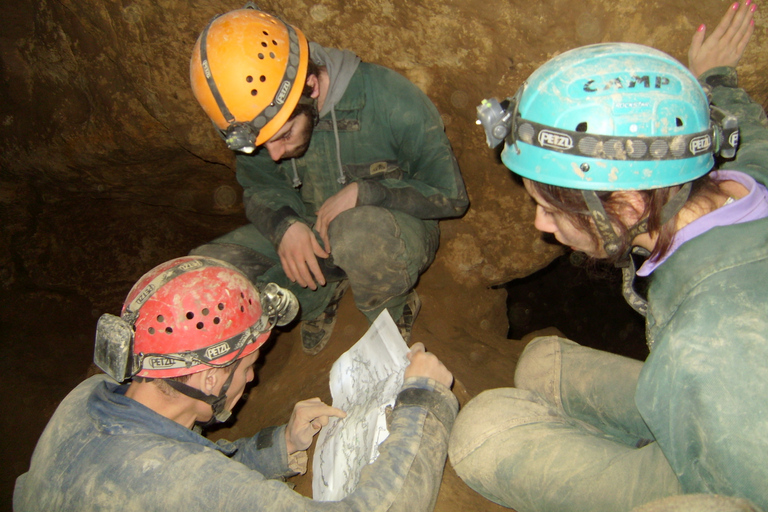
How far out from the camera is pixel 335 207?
2.52m

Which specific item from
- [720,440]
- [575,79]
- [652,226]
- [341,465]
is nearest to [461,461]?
[341,465]

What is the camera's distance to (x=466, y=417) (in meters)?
1.73

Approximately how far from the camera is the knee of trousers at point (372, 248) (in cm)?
236

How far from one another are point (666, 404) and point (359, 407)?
126 cm

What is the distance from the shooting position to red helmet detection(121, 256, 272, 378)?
5.75 feet

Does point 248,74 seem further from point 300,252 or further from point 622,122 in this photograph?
point 622,122

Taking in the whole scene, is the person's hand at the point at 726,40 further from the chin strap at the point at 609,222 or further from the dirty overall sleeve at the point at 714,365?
the dirty overall sleeve at the point at 714,365

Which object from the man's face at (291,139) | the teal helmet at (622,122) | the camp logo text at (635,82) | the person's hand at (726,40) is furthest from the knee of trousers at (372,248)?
the person's hand at (726,40)

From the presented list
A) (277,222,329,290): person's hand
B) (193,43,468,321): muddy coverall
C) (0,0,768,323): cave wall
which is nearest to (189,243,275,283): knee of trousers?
(193,43,468,321): muddy coverall

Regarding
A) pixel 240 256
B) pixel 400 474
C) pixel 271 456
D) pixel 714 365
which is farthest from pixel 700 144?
pixel 240 256

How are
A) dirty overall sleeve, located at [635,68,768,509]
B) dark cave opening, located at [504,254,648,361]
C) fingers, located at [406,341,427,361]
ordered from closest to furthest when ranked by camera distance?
dirty overall sleeve, located at [635,68,768,509], fingers, located at [406,341,427,361], dark cave opening, located at [504,254,648,361]

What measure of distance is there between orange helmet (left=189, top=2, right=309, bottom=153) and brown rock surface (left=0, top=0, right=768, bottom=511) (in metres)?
0.75

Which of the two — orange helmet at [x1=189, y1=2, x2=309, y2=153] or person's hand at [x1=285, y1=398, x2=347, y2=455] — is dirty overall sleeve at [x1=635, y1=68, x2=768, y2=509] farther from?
orange helmet at [x1=189, y1=2, x2=309, y2=153]

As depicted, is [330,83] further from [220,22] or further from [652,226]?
[652,226]
